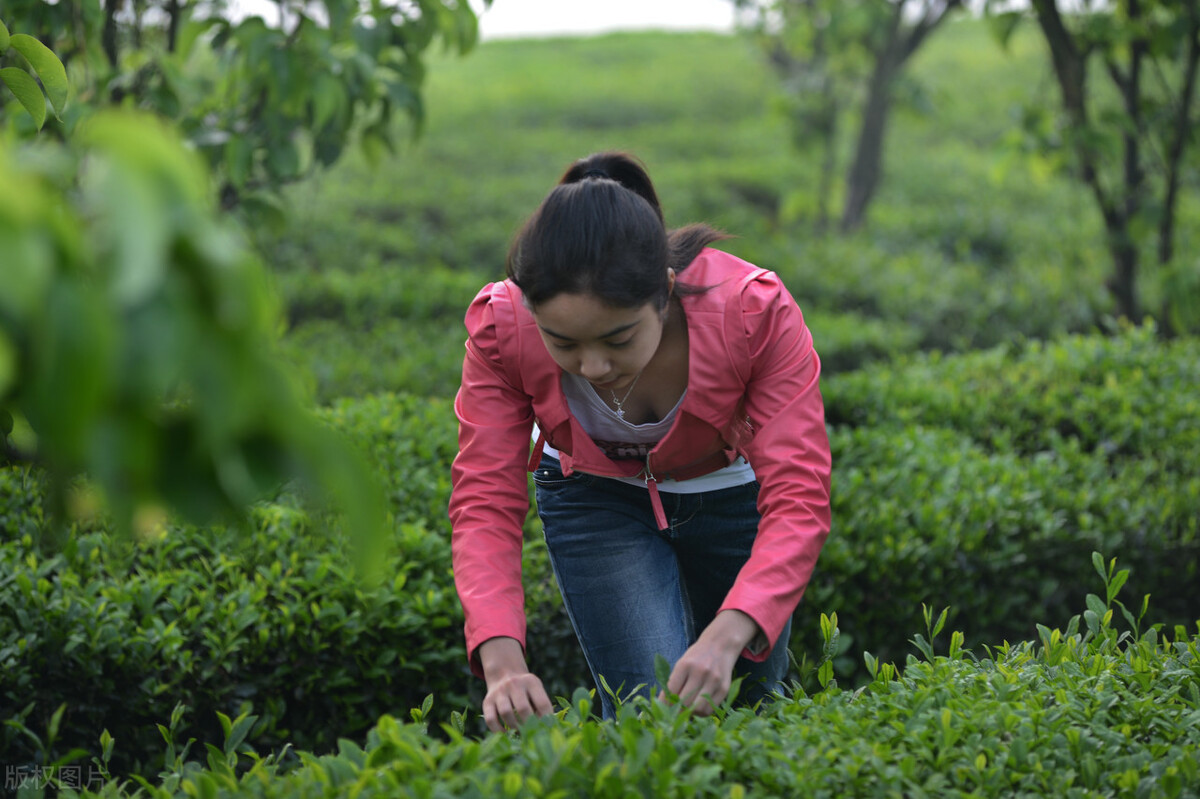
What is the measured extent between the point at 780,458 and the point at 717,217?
27.3 feet

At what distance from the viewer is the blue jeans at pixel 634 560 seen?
7.55 ft

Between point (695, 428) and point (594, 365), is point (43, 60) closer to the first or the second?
point (594, 365)

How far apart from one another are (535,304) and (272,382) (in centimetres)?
109

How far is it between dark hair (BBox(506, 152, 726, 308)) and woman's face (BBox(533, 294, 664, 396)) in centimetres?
2

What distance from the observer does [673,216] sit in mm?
9773

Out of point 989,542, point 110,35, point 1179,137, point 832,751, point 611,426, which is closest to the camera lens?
point 832,751

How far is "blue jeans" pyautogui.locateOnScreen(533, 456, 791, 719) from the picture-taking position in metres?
2.30

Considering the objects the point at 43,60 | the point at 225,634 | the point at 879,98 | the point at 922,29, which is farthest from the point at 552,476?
the point at 879,98

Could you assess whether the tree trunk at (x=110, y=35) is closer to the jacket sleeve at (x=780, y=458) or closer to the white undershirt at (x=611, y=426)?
the white undershirt at (x=611, y=426)

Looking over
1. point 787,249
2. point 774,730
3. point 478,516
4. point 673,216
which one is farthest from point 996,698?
point 673,216

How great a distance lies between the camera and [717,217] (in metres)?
10.1

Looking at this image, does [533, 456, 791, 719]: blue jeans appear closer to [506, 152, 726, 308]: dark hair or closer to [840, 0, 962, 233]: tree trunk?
[506, 152, 726, 308]: dark hair

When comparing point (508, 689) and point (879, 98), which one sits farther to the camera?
point (879, 98)

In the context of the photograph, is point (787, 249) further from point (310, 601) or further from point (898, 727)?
point (898, 727)
